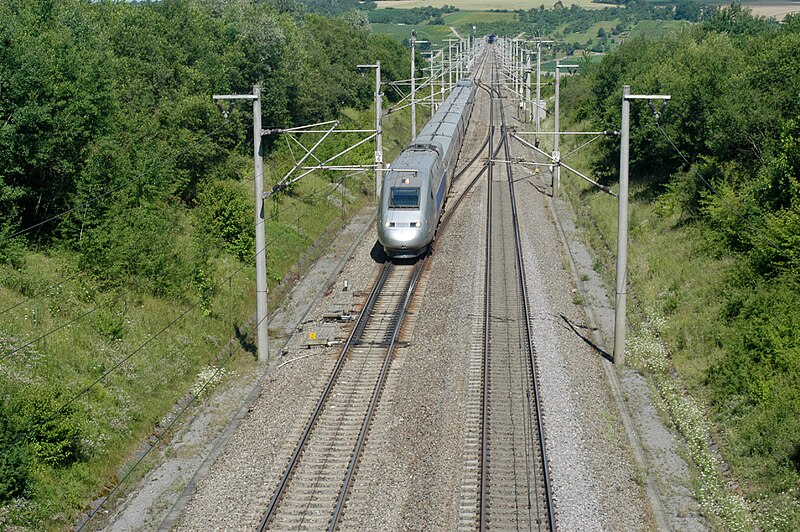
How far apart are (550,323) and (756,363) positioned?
635cm

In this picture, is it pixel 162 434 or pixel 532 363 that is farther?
pixel 532 363

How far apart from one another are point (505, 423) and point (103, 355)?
356 inches

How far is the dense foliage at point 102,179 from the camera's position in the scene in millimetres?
16906

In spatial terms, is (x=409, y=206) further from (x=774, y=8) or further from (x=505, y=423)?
(x=774, y=8)

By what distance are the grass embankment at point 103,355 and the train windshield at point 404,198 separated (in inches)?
170

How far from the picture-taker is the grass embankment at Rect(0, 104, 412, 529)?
16188 mm

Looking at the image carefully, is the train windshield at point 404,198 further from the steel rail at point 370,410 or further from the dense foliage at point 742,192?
Result: the dense foliage at point 742,192

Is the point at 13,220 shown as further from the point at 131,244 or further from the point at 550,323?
the point at 550,323

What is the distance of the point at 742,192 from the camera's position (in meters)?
28.5

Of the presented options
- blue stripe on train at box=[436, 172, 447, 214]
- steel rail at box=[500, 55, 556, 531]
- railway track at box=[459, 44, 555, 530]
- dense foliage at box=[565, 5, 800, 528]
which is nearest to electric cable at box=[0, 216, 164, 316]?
railway track at box=[459, 44, 555, 530]

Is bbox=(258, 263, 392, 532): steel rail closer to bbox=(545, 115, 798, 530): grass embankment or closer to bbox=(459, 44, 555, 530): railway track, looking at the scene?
bbox=(459, 44, 555, 530): railway track

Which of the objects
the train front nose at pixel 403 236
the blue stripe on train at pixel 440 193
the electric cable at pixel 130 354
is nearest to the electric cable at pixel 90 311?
the electric cable at pixel 130 354

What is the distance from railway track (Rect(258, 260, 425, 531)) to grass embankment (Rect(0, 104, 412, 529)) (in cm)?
283

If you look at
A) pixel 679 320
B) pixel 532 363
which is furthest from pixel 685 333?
pixel 532 363
